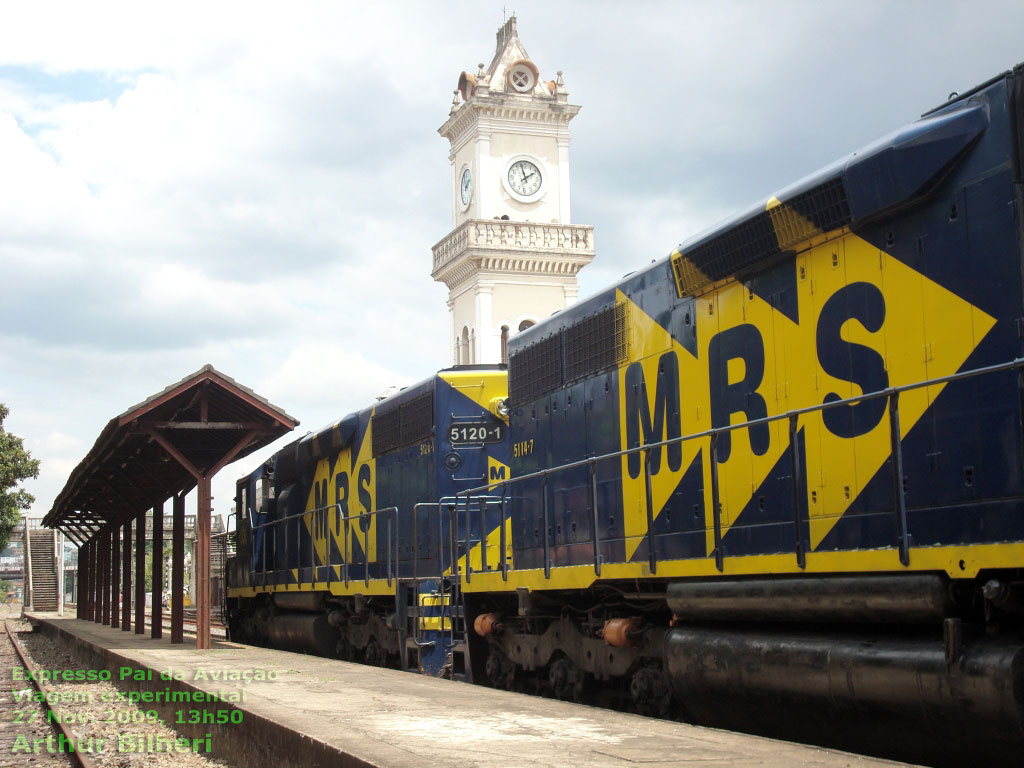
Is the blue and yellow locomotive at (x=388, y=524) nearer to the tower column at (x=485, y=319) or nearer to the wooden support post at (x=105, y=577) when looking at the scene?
the wooden support post at (x=105, y=577)

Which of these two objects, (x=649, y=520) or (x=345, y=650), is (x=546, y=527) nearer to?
(x=649, y=520)

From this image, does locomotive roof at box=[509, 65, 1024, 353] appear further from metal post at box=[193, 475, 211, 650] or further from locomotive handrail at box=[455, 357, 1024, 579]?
metal post at box=[193, 475, 211, 650]

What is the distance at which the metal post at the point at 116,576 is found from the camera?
29.1m

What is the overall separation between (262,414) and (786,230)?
1117cm


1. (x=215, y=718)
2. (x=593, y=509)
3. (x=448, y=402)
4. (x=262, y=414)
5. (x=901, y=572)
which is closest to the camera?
(x=901, y=572)

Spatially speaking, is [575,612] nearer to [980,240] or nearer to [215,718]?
[215,718]

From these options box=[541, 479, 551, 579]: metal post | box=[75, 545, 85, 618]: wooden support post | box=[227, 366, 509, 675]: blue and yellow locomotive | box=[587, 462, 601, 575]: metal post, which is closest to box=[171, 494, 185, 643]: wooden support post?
box=[227, 366, 509, 675]: blue and yellow locomotive

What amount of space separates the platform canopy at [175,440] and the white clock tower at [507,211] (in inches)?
2042

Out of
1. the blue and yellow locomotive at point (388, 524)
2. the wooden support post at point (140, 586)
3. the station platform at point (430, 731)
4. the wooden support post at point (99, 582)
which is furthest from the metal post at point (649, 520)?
the wooden support post at point (99, 582)

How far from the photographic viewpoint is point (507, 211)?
8200cm

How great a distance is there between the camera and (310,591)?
19062 millimetres

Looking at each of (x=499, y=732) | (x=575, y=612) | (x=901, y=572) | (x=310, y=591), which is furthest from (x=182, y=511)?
(x=901, y=572)

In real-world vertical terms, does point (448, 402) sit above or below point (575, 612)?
above

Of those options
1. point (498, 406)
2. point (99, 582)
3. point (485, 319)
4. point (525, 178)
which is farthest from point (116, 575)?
point (525, 178)
